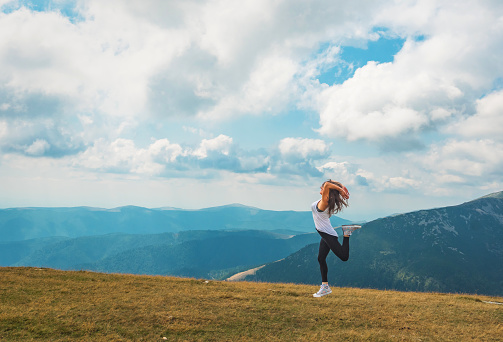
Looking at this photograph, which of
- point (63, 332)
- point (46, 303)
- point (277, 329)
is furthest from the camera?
point (46, 303)

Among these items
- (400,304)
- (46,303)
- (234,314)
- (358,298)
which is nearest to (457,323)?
(400,304)

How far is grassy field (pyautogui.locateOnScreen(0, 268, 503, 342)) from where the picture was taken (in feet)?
35.8

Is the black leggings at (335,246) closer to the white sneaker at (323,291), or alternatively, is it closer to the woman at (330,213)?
the woman at (330,213)

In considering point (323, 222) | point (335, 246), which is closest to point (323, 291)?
point (335, 246)

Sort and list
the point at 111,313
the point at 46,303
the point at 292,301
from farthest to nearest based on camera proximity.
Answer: the point at 292,301, the point at 46,303, the point at 111,313

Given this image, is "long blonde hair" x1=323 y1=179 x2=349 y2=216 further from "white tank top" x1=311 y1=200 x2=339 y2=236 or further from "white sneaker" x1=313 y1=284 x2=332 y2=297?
"white sneaker" x1=313 y1=284 x2=332 y2=297

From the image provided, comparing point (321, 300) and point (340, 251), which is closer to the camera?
point (340, 251)

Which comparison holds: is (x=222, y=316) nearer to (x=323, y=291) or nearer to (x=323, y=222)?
(x=323, y=222)

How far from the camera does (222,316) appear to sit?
12711 mm

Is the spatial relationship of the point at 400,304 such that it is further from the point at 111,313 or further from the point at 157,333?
the point at 111,313

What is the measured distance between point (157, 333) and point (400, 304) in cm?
1168

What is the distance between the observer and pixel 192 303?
565 inches

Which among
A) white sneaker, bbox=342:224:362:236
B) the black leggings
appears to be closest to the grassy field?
the black leggings

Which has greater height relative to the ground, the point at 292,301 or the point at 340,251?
the point at 340,251
